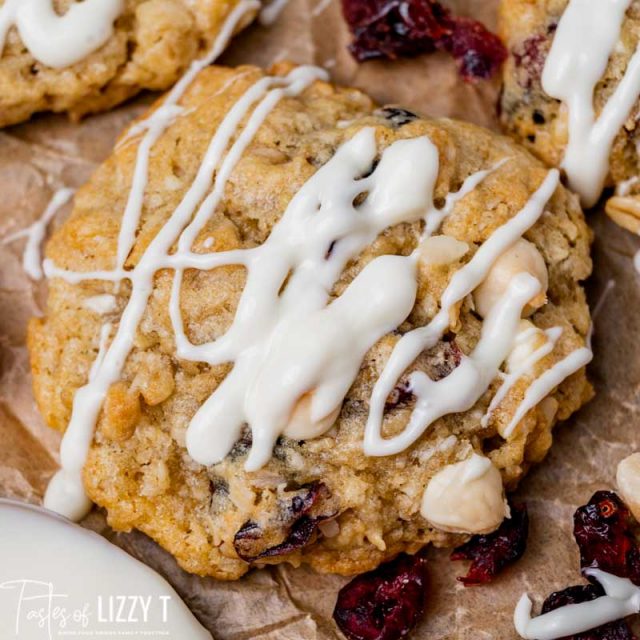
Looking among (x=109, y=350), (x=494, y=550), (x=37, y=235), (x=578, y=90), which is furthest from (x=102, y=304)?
(x=578, y=90)

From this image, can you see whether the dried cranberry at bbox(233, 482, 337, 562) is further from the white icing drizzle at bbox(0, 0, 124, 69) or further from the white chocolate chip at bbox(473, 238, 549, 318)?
the white icing drizzle at bbox(0, 0, 124, 69)

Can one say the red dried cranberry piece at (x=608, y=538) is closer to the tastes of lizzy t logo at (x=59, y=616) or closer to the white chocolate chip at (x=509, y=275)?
the white chocolate chip at (x=509, y=275)

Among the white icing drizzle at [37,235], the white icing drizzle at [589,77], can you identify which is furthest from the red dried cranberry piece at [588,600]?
the white icing drizzle at [37,235]

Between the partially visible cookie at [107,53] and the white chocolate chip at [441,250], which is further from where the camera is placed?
the partially visible cookie at [107,53]

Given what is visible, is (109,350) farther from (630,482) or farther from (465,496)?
(630,482)

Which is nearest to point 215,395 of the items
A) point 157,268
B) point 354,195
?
point 157,268

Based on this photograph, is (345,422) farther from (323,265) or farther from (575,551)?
(575,551)

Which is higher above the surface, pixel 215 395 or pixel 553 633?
pixel 215 395
